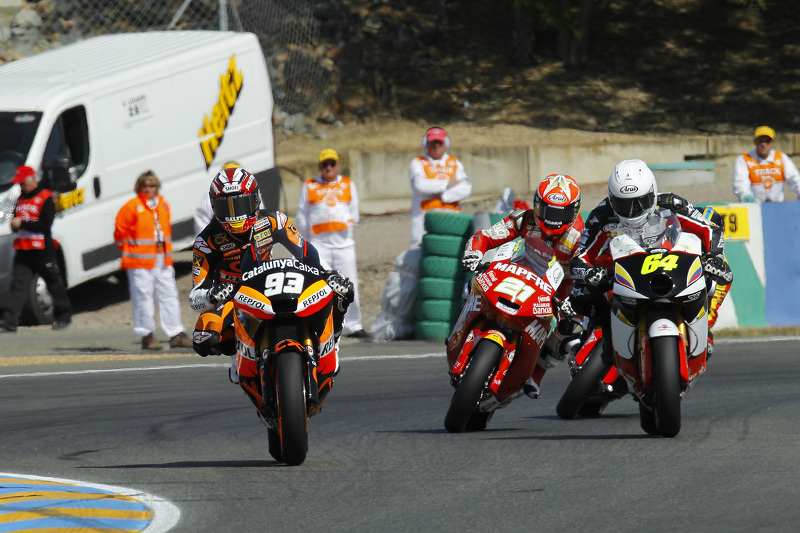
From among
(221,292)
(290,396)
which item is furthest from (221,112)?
(290,396)

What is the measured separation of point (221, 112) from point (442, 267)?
202 inches

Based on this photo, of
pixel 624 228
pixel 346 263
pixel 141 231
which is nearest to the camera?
pixel 624 228

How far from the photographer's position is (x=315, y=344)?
696 centimetres

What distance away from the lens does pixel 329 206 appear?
1450cm

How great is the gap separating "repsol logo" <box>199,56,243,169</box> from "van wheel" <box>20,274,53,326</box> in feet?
10.0

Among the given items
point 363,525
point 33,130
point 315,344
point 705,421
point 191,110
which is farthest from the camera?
point 191,110

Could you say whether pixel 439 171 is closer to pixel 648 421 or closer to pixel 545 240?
pixel 545 240

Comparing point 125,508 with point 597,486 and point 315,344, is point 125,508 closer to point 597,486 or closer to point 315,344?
point 315,344

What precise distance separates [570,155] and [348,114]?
5.90 metres

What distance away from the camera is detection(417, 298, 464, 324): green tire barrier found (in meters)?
13.5

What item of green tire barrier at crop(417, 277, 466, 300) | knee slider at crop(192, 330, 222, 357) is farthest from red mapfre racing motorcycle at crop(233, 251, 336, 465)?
green tire barrier at crop(417, 277, 466, 300)

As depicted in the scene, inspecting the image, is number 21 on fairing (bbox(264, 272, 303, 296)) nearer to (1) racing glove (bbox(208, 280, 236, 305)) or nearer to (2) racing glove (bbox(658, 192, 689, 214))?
(1) racing glove (bbox(208, 280, 236, 305))

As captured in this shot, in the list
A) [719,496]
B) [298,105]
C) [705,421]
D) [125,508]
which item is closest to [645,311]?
[705,421]

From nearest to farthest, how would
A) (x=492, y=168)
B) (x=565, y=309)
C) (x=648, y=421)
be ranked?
(x=648, y=421), (x=565, y=309), (x=492, y=168)
